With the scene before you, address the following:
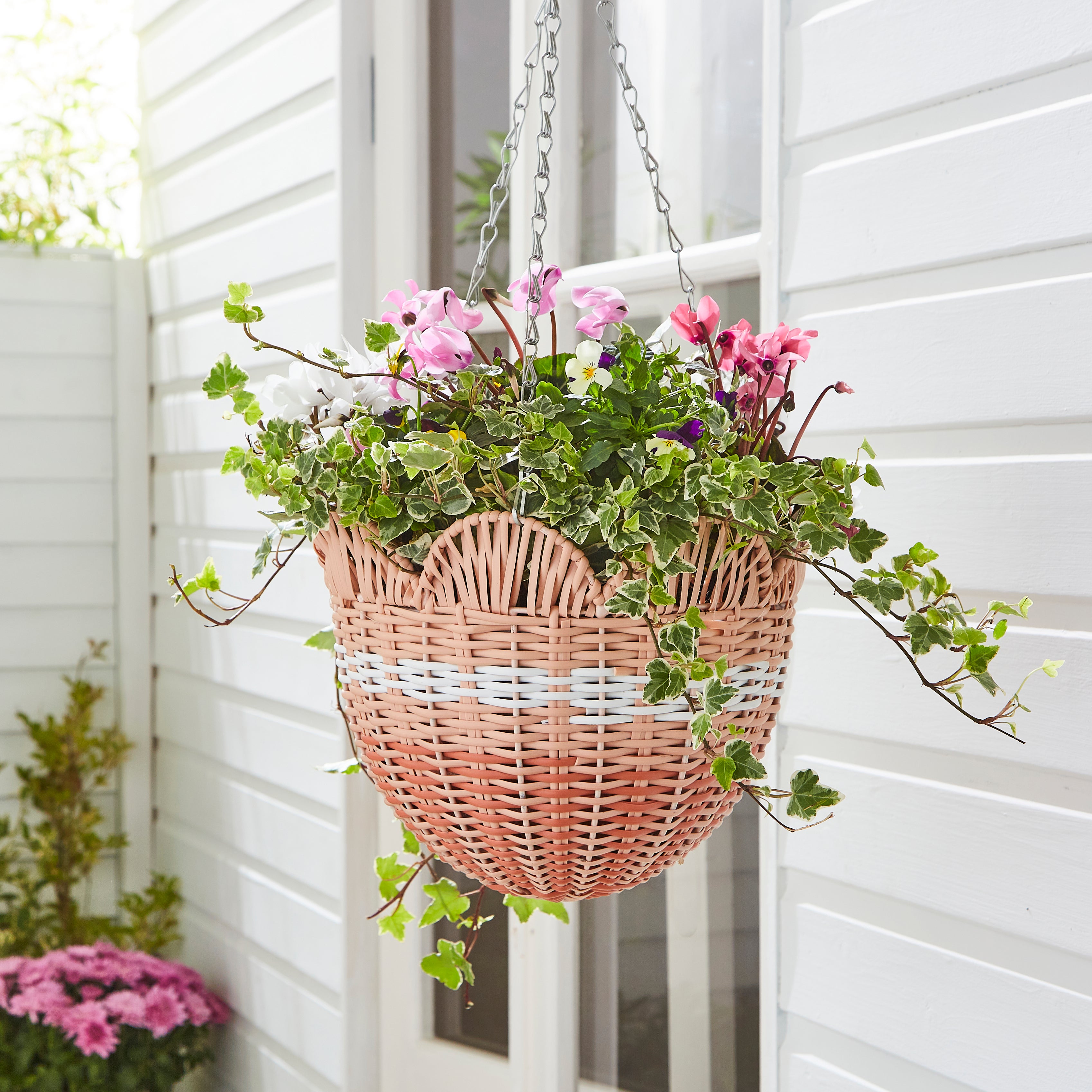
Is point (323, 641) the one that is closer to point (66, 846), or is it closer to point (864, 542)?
point (864, 542)

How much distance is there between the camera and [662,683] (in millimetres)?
624

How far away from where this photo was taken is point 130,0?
232cm

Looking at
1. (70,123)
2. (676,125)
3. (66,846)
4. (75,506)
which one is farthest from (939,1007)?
(70,123)

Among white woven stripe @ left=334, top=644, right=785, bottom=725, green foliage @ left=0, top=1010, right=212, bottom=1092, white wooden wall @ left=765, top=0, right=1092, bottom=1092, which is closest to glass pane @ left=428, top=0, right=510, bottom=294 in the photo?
white wooden wall @ left=765, top=0, right=1092, bottom=1092

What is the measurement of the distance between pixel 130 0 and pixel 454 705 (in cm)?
219

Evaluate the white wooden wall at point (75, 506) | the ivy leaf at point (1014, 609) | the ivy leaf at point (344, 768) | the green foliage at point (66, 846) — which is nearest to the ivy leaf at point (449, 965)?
the ivy leaf at point (344, 768)

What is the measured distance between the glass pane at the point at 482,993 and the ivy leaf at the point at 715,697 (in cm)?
92

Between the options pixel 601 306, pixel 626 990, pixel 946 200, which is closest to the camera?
pixel 601 306

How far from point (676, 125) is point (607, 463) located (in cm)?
71

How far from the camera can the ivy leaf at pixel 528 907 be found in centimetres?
93

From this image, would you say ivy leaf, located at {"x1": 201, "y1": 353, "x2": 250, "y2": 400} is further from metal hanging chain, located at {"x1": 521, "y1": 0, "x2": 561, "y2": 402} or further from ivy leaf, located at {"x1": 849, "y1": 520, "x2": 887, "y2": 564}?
ivy leaf, located at {"x1": 849, "y1": 520, "x2": 887, "y2": 564}

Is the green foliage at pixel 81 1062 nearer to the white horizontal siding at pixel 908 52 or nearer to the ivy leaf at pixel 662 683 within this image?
the ivy leaf at pixel 662 683

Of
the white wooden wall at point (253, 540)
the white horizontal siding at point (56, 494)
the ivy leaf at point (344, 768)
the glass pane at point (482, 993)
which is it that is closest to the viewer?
the ivy leaf at point (344, 768)

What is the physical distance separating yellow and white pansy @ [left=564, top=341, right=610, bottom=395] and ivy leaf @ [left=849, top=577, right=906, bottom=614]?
197mm
